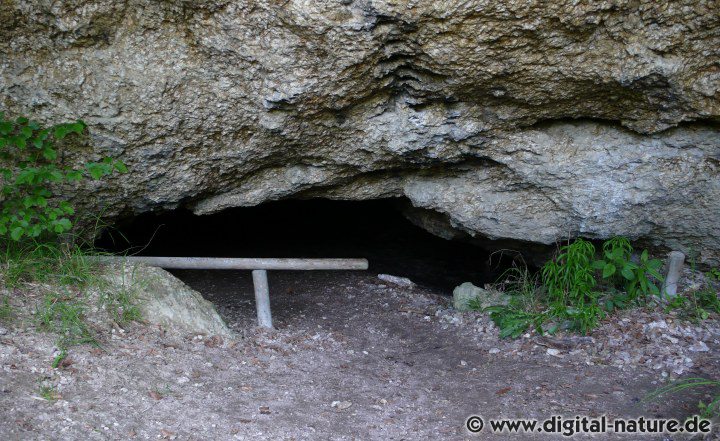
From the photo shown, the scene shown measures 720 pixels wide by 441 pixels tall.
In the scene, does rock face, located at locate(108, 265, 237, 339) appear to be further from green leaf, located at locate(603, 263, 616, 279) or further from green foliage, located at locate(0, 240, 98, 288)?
green leaf, located at locate(603, 263, 616, 279)

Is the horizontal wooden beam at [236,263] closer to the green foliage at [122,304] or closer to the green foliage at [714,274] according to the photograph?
the green foliage at [122,304]

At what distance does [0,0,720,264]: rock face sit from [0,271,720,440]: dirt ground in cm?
102

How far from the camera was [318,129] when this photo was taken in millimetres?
4672

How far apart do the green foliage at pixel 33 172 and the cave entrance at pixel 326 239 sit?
2.12m

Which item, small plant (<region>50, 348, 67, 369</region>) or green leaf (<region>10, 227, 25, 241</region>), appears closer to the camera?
small plant (<region>50, 348, 67, 369</region>)

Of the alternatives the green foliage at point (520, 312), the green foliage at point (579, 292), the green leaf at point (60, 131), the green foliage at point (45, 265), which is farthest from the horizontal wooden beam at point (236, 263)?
the green foliage at point (579, 292)

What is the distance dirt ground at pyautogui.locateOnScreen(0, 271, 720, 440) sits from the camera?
3.41m

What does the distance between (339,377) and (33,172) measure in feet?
7.88

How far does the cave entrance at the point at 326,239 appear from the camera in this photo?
717cm

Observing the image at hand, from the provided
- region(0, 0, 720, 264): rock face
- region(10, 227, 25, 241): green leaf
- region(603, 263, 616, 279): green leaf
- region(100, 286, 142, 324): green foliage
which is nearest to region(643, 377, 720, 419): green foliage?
region(603, 263, 616, 279): green leaf

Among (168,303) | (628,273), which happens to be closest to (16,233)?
(168,303)

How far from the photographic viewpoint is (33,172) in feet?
13.5

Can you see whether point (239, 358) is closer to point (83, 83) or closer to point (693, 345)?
point (83, 83)

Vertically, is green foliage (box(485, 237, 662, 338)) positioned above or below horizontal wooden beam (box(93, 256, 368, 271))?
below
